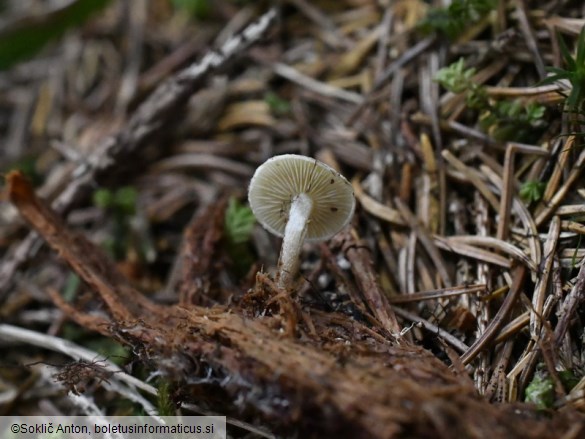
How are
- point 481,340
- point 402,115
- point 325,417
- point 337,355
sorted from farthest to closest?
point 402,115 → point 481,340 → point 337,355 → point 325,417

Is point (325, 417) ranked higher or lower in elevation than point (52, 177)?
lower

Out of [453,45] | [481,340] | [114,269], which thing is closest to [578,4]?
[453,45]

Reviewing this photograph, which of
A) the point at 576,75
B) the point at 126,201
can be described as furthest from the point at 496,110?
the point at 126,201

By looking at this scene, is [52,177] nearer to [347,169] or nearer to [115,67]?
[115,67]

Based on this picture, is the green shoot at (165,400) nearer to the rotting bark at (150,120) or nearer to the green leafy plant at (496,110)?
the rotting bark at (150,120)

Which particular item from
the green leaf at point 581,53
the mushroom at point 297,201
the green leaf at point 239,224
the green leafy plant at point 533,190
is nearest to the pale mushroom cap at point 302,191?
the mushroom at point 297,201

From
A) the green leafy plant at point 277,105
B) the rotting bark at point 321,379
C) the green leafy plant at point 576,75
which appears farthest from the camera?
the green leafy plant at point 277,105

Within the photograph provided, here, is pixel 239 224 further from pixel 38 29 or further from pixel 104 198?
pixel 38 29
